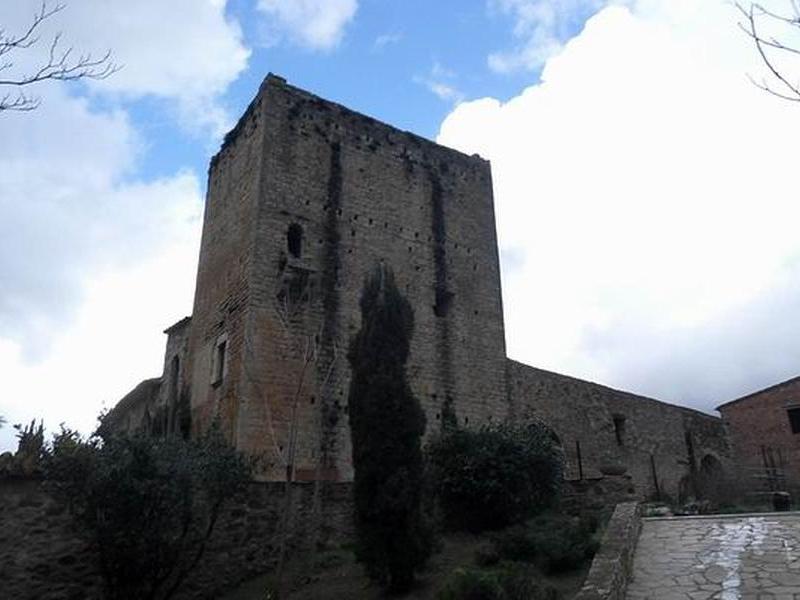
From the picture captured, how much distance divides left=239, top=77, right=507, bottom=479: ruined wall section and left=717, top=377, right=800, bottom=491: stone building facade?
527 inches

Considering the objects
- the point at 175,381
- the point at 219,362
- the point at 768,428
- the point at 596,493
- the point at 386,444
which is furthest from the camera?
the point at 768,428

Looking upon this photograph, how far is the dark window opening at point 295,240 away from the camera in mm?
17125

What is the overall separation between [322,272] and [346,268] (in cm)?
70

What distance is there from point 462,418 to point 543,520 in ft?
22.4

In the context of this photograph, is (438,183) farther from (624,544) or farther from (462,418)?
(624,544)

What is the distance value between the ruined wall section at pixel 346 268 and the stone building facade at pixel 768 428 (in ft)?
43.9

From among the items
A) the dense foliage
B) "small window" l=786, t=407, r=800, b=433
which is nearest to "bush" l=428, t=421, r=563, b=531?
the dense foliage

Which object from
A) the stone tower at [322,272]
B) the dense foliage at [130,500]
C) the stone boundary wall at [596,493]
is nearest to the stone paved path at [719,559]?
the stone boundary wall at [596,493]

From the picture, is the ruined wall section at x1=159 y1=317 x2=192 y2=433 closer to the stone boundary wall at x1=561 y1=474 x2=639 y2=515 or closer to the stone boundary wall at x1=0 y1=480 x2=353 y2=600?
the stone boundary wall at x1=0 y1=480 x2=353 y2=600

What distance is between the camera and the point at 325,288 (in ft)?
56.2

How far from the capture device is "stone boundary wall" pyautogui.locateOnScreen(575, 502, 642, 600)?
23.0 ft

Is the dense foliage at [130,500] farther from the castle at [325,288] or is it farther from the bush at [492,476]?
the bush at [492,476]

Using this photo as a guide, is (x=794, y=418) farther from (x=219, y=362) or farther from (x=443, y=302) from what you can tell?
(x=219, y=362)

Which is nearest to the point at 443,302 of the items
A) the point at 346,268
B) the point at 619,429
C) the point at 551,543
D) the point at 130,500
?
the point at 346,268
